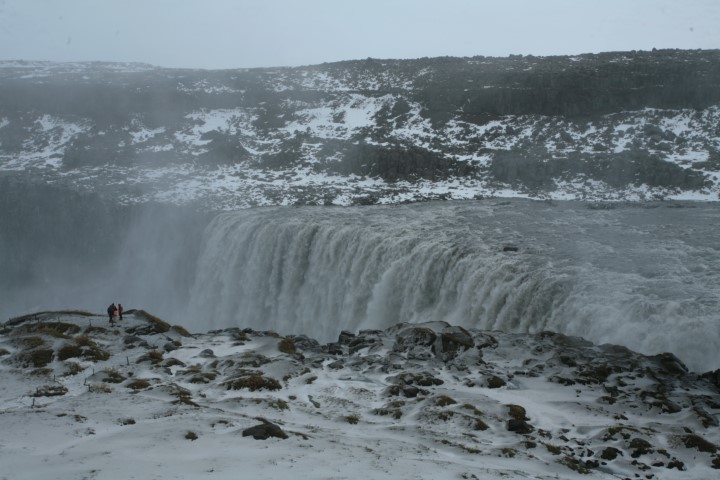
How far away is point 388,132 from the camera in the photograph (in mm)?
64250

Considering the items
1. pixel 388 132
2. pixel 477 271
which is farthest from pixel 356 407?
pixel 388 132

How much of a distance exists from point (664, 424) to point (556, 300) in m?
8.65

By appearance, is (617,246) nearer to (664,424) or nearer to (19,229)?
(664,424)

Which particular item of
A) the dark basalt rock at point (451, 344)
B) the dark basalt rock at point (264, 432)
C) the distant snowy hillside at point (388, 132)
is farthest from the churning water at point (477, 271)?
the dark basalt rock at point (264, 432)

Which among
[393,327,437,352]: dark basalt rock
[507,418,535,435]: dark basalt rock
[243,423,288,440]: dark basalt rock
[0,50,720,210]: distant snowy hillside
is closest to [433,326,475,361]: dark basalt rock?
[393,327,437,352]: dark basalt rock

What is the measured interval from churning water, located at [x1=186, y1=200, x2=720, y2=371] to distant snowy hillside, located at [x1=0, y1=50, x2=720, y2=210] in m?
8.17

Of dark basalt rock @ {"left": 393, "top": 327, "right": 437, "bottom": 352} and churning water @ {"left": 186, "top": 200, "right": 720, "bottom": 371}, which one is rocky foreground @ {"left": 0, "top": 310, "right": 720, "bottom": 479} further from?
churning water @ {"left": 186, "top": 200, "right": 720, "bottom": 371}

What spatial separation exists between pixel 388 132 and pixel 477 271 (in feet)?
140

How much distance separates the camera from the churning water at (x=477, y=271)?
1862cm

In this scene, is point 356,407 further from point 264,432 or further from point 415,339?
point 415,339

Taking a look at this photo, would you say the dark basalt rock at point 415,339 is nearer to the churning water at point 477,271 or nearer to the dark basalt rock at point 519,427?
the churning water at point 477,271

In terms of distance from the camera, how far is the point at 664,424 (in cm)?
1198

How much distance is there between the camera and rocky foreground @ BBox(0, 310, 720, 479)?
9.08 m

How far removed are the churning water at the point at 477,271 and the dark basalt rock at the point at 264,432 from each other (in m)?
12.3
